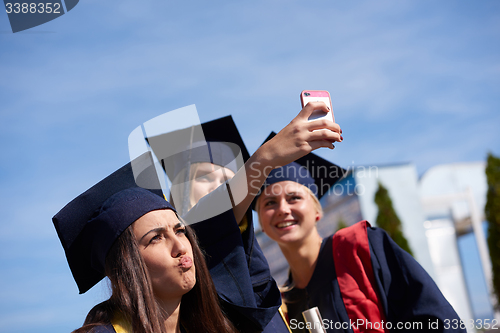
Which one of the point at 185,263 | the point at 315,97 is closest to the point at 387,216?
the point at 315,97

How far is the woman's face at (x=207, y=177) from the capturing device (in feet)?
8.98

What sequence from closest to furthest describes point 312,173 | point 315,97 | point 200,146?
point 315,97 < point 200,146 < point 312,173

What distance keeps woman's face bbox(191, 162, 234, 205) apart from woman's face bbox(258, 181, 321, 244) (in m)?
0.45

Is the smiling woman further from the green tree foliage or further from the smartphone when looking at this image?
the green tree foliage

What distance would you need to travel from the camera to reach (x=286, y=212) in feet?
10.1

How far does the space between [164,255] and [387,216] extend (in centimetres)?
1293

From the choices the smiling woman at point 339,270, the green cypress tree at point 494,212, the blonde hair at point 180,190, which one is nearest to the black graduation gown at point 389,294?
the smiling woman at point 339,270

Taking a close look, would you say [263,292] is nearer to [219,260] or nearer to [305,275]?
[219,260]

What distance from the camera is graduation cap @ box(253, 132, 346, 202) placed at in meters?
3.26

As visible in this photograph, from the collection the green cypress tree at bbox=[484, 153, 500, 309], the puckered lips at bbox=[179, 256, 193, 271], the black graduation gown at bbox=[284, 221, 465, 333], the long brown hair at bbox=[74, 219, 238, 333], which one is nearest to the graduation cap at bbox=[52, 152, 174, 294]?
the long brown hair at bbox=[74, 219, 238, 333]

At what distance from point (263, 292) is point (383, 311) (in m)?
0.80

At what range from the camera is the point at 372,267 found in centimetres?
258

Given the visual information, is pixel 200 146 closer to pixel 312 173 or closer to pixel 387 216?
pixel 312 173

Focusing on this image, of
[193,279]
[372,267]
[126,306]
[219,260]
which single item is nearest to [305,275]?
[372,267]
